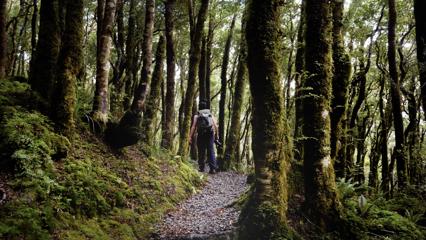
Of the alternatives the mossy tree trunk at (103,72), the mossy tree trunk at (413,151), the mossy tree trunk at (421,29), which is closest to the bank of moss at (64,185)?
the mossy tree trunk at (103,72)

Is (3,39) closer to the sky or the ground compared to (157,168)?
closer to the sky

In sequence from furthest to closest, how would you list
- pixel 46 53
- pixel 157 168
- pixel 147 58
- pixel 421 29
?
1. pixel 147 58
2. pixel 157 168
3. pixel 46 53
4. pixel 421 29

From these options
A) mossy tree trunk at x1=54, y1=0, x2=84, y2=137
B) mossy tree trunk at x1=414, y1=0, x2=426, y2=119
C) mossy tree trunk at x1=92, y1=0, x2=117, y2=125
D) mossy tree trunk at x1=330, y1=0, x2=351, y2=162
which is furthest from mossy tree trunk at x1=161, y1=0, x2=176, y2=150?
mossy tree trunk at x1=414, y1=0, x2=426, y2=119

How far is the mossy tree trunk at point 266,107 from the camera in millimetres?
6305

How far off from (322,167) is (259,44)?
8.24 ft

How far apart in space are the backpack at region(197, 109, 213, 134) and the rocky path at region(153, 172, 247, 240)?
2.27 meters

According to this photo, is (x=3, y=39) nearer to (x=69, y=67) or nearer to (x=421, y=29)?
(x=69, y=67)

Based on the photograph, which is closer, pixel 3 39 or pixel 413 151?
pixel 3 39

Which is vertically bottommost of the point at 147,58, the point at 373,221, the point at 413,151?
the point at 373,221

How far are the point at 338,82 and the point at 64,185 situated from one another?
631cm

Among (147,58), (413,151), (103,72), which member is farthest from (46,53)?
(413,151)

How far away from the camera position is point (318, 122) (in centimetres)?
696

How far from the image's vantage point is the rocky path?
727 cm

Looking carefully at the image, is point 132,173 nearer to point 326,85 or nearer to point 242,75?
point 326,85
